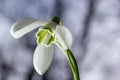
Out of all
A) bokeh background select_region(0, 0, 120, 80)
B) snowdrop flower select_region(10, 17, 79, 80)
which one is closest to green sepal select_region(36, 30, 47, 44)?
snowdrop flower select_region(10, 17, 79, 80)

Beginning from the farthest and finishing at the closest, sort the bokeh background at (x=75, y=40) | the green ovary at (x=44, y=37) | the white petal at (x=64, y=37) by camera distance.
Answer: the bokeh background at (x=75, y=40)
the green ovary at (x=44, y=37)
the white petal at (x=64, y=37)

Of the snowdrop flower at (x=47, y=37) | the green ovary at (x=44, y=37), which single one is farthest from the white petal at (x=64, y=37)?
the green ovary at (x=44, y=37)

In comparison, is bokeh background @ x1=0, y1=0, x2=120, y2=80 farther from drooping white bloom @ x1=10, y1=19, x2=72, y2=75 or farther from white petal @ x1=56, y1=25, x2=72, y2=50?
white petal @ x1=56, y1=25, x2=72, y2=50

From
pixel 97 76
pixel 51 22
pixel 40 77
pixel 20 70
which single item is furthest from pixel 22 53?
pixel 51 22

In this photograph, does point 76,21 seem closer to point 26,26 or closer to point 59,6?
point 59,6

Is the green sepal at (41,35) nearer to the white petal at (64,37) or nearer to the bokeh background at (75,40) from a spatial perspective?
the white petal at (64,37)

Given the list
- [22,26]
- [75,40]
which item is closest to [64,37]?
[22,26]

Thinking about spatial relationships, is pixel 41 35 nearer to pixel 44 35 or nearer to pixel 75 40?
pixel 44 35
